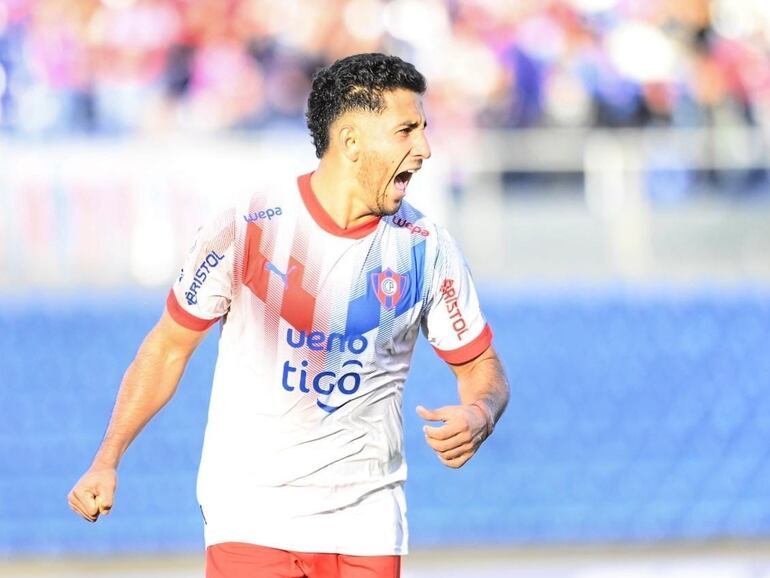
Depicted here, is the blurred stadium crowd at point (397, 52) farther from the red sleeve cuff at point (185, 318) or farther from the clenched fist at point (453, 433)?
the clenched fist at point (453, 433)

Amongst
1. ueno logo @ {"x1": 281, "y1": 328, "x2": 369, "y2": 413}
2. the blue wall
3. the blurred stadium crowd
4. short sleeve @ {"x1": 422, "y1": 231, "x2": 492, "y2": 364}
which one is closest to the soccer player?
ueno logo @ {"x1": 281, "y1": 328, "x2": 369, "y2": 413}

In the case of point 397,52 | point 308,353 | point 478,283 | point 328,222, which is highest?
point 397,52

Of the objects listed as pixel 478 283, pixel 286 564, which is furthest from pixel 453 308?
pixel 478 283

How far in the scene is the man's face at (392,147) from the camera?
403 centimetres

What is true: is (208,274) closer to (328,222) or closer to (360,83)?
(328,222)

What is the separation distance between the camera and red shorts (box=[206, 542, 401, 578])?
13.4 ft

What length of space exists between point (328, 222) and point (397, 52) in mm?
7754

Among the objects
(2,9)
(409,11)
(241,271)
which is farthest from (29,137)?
(241,271)

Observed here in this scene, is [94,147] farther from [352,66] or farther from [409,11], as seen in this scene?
[352,66]

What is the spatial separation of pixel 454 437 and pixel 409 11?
858 cm

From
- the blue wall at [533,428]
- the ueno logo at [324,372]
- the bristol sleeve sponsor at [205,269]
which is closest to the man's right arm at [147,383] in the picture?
the bristol sleeve sponsor at [205,269]

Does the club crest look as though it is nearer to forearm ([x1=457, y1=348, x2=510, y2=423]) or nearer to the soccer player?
the soccer player

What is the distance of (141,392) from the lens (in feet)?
13.6

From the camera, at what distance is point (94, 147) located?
9.45 metres
